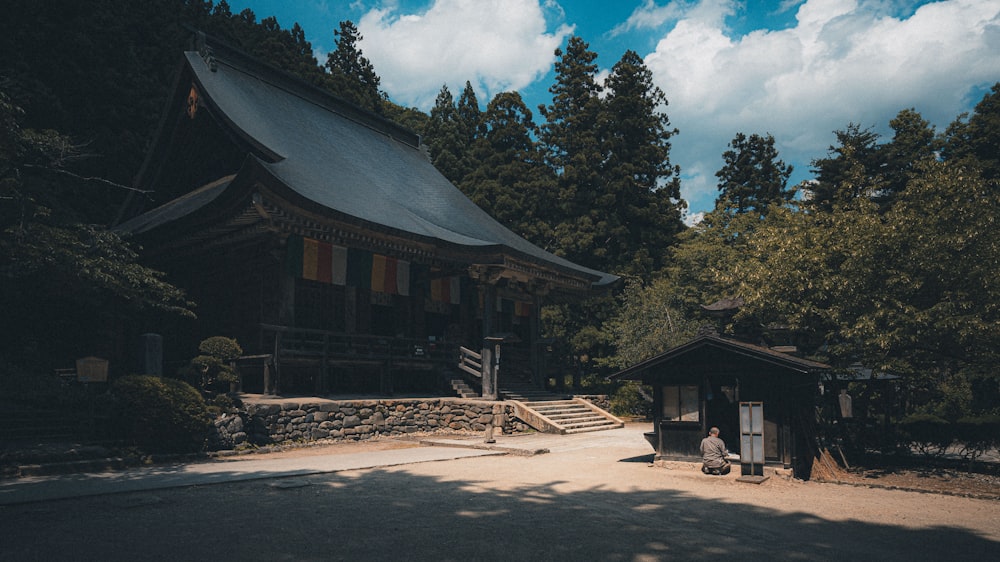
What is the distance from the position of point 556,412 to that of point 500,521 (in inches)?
527

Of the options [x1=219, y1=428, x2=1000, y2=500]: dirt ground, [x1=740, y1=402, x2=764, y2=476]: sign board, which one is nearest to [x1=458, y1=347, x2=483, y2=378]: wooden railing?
[x1=219, y1=428, x2=1000, y2=500]: dirt ground

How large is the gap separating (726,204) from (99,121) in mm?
32505

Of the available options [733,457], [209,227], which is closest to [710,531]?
[733,457]

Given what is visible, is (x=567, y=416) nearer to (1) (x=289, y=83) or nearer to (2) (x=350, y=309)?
(2) (x=350, y=309)

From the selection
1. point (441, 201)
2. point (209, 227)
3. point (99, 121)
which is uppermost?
point (99, 121)

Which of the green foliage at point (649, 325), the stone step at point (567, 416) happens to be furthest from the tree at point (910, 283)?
the green foliage at point (649, 325)

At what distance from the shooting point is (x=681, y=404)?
43.3ft

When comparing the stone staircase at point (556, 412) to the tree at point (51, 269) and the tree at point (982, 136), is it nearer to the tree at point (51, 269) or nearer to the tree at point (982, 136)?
the tree at point (51, 269)

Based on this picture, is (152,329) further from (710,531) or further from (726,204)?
(726,204)

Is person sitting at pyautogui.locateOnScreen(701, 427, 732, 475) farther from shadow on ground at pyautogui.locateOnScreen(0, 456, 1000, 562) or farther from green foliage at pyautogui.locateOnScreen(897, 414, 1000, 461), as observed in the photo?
green foliage at pyautogui.locateOnScreen(897, 414, 1000, 461)

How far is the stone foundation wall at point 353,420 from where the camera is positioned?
14.5 m

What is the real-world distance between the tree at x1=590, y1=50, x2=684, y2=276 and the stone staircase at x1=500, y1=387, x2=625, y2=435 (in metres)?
14.0

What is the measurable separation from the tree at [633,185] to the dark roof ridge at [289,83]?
→ 453 inches

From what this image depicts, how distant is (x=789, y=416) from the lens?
Result: 1212 cm
